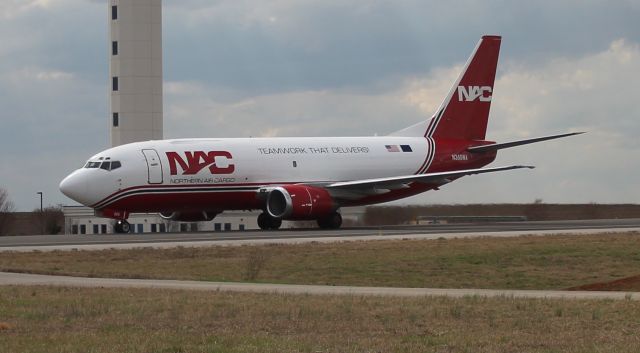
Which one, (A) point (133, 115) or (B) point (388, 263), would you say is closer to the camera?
(B) point (388, 263)

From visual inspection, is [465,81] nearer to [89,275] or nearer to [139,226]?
[139,226]

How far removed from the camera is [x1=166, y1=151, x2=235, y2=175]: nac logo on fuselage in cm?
5138

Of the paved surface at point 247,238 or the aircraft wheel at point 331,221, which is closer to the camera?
the paved surface at point 247,238

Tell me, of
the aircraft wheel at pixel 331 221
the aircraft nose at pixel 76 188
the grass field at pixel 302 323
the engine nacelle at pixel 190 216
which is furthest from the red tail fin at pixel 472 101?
the grass field at pixel 302 323

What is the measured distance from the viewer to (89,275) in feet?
98.1

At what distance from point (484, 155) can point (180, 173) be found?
1726 cm

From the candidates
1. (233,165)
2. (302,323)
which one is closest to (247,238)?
(233,165)

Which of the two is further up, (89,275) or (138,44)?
(138,44)

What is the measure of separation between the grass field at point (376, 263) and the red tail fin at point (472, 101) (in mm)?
20496

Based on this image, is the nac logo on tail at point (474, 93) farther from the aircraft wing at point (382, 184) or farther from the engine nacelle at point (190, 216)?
the engine nacelle at point (190, 216)

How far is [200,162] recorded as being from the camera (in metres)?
51.9

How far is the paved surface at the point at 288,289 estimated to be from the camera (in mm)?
23953

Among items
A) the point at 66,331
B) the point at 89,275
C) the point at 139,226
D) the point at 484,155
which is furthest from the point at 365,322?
the point at 139,226

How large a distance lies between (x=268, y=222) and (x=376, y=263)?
1966 cm
